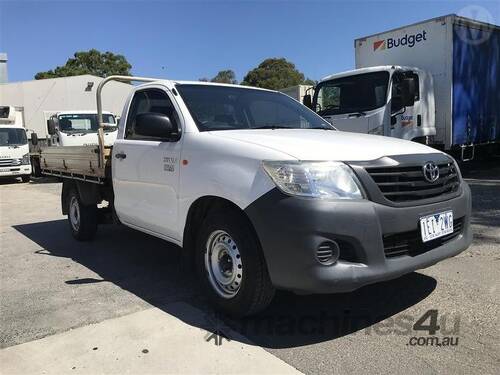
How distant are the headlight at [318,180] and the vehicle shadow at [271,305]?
3.49ft

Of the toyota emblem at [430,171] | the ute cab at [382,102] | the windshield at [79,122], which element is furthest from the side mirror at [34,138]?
the toyota emblem at [430,171]

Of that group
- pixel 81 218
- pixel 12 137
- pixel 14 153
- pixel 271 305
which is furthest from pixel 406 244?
pixel 12 137

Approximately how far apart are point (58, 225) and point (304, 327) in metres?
5.95

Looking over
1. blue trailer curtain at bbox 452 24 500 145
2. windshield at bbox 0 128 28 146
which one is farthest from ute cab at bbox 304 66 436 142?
windshield at bbox 0 128 28 146

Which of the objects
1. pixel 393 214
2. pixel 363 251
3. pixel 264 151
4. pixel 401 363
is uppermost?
pixel 264 151

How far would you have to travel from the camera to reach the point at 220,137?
159 inches

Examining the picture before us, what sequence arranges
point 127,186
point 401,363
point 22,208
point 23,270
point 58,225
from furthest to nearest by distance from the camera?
1. point 22,208
2. point 58,225
3. point 23,270
4. point 127,186
5. point 401,363

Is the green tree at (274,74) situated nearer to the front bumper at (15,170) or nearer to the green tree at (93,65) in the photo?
the green tree at (93,65)

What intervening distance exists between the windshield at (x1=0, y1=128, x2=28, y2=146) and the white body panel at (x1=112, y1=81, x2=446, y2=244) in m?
14.9

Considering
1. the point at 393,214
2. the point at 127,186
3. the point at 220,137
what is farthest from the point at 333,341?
the point at 127,186

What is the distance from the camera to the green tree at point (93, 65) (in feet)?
182

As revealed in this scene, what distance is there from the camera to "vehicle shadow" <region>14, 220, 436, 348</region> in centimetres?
372

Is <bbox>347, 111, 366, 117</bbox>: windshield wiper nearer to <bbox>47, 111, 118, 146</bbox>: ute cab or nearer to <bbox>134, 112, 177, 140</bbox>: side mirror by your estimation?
<bbox>134, 112, 177, 140</bbox>: side mirror

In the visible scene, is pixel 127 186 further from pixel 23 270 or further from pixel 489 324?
pixel 489 324
